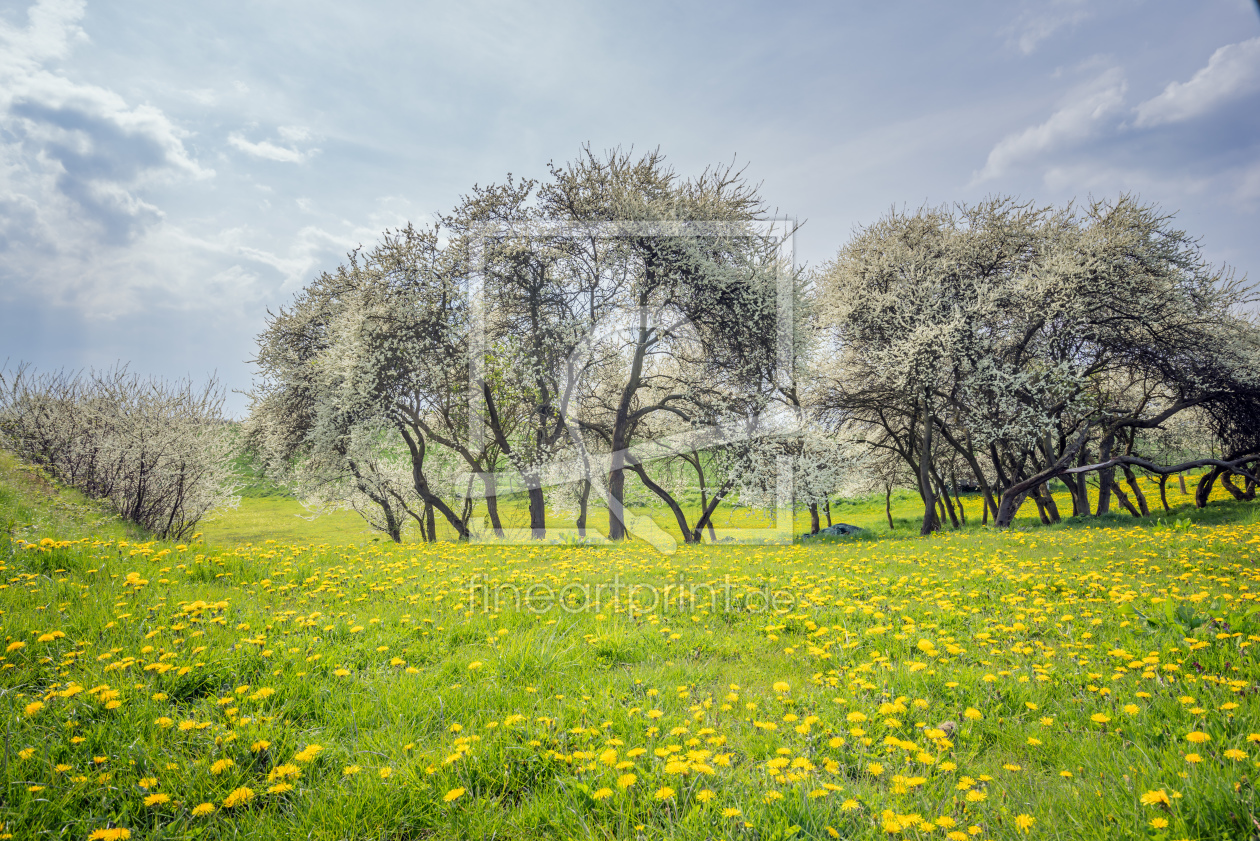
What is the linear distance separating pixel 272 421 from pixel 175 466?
3.38 metres

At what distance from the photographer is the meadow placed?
2.61 m

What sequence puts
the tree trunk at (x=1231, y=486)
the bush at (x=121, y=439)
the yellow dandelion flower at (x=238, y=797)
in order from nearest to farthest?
the yellow dandelion flower at (x=238, y=797)
the bush at (x=121, y=439)
the tree trunk at (x=1231, y=486)

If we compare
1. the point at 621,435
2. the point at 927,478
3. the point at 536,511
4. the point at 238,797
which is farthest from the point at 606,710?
the point at 927,478

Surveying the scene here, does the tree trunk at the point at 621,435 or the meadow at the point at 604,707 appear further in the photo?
the tree trunk at the point at 621,435

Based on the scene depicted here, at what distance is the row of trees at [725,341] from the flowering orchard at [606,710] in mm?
11517

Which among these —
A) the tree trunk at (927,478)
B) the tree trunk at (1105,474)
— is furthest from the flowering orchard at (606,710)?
the tree trunk at (1105,474)

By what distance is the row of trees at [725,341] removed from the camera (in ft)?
55.4

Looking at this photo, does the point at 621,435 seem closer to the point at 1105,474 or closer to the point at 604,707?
the point at 604,707

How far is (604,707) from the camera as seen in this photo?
3721mm

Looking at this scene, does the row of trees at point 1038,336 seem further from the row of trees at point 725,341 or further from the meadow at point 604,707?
the meadow at point 604,707

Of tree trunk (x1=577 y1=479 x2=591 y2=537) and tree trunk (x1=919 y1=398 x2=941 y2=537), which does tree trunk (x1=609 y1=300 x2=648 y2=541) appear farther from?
tree trunk (x1=919 y1=398 x2=941 y2=537)

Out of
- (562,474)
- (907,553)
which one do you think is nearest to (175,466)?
(562,474)

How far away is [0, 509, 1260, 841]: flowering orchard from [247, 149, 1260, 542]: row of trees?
11517 mm

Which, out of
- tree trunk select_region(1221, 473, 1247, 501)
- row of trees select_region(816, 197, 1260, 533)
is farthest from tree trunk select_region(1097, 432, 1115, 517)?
tree trunk select_region(1221, 473, 1247, 501)
